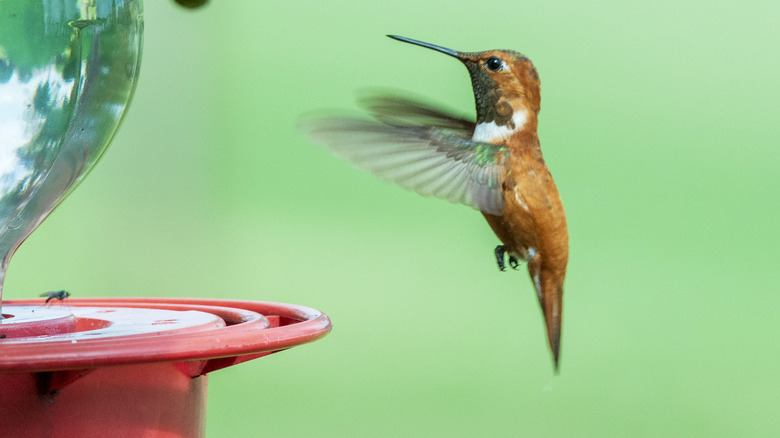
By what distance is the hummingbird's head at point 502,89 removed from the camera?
1717 millimetres

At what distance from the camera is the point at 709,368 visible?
12.5ft

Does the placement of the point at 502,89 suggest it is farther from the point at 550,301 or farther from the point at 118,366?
the point at 118,366

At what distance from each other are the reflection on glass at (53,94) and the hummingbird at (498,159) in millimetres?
431

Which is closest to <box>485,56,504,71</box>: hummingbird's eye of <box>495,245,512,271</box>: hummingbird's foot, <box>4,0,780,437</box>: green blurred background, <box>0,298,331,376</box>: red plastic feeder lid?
<box>495,245,512,271</box>: hummingbird's foot

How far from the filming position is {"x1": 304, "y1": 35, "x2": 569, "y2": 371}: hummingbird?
162 cm

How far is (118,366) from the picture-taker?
87cm

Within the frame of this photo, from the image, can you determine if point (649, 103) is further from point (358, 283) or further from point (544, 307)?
point (544, 307)

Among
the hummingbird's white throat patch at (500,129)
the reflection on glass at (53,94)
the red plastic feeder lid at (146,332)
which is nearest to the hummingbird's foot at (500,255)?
the hummingbird's white throat patch at (500,129)

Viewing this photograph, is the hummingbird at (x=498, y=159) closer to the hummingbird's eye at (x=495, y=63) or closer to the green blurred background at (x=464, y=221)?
the hummingbird's eye at (x=495, y=63)

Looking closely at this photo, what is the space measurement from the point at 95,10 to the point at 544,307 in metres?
1.01

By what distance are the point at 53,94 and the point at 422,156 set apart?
26.4 inches

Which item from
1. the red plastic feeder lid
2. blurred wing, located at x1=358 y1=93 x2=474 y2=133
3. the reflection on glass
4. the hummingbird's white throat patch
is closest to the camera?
the red plastic feeder lid

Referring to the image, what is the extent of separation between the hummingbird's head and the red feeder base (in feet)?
2.24

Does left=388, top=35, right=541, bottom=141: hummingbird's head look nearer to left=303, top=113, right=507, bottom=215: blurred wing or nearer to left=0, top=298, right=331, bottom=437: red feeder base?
left=303, top=113, right=507, bottom=215: blurred wing
